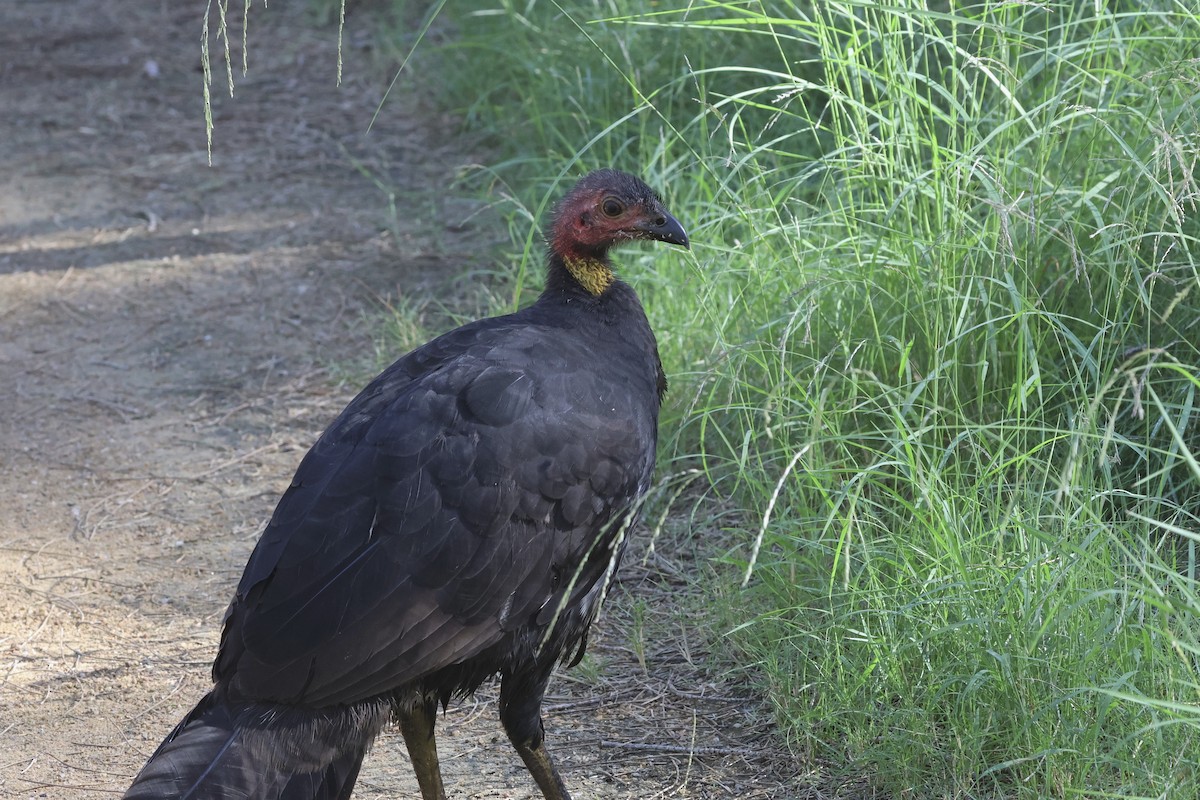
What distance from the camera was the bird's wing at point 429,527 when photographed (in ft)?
9.07

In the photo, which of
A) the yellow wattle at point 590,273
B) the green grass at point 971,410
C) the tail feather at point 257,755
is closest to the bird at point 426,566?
the tail feather at point 257,755

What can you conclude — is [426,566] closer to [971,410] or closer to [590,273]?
[590,273]

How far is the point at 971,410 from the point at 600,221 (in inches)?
47.0

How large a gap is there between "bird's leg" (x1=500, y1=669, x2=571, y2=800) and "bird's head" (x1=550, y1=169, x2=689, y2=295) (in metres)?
1.06

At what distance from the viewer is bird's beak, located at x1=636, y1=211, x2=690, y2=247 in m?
3.50

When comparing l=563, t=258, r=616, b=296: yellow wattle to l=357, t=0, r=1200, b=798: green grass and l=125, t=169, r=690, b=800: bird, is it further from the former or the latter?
l=357, t=0, r=1200, b=798: green grass

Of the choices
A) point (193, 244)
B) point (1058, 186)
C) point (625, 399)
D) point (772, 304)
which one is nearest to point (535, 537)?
point (625, 399)

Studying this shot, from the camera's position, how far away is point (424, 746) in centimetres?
308

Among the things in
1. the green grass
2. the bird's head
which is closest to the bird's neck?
the bird's head

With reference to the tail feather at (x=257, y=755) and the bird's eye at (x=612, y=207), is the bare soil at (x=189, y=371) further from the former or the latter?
the bird's eye at (x=612, y=207)

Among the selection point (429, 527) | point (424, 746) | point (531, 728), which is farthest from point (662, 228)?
point (424, 746)

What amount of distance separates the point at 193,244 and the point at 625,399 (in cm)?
381

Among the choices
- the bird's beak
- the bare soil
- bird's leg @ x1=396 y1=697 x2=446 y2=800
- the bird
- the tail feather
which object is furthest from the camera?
the bird's beak

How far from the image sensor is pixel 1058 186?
3.49 m
